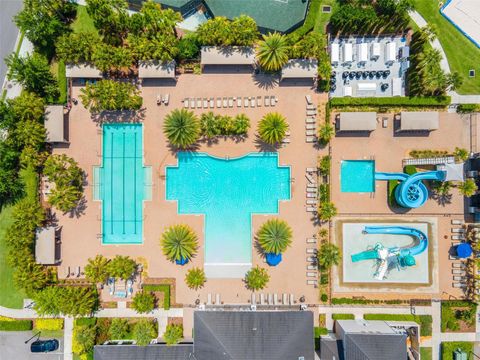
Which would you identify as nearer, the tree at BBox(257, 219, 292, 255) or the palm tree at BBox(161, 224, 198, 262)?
the tree at BBox(257, 219, 292, 255)

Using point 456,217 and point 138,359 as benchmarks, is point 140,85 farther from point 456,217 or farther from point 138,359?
point 456,217

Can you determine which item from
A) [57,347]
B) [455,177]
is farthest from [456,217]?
[57,347]

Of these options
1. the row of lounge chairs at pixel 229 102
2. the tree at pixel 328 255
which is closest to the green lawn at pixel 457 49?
the row of lounge chairs at pixel 229 102

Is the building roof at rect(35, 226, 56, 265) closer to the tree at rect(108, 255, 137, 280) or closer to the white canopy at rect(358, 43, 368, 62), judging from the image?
the tree at rect(108, 255, 137, 280)

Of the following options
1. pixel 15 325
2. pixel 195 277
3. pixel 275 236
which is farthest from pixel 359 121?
pixel 15 325

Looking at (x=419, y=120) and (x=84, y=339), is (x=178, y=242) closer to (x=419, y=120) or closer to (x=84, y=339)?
(x=84, y=339)

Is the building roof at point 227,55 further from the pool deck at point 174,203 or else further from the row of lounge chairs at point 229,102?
the row of lounge chairs at point 229,102

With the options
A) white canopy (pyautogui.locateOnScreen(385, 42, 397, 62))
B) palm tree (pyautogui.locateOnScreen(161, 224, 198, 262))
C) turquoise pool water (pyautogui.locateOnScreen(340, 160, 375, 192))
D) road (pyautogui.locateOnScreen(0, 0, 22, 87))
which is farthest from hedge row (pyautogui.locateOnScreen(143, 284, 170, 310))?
white canopy (pyautogui.locateOnScreen(385, 42, 397, 62))
